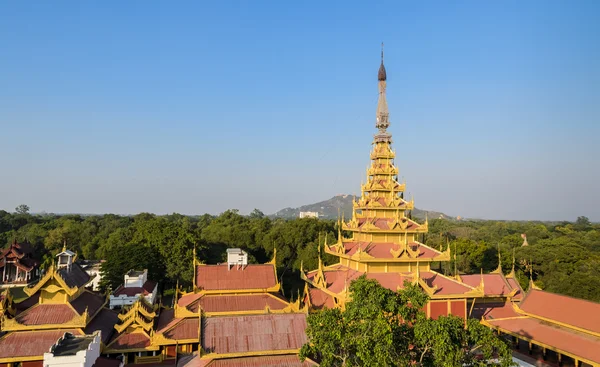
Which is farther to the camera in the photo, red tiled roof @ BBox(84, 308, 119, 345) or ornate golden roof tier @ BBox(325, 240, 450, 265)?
ornate golden roof tier @ BBox(325, 240, 450, 265)

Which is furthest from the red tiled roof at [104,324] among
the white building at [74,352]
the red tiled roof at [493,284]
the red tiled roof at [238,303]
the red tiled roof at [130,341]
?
the red tiled roof at [493,284]

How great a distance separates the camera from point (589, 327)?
18.3 metres

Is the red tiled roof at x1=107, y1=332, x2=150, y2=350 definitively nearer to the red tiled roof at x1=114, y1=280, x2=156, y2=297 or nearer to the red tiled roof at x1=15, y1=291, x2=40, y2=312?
the red tiled roof at x1=15, y1=291, x2=40, y2=312

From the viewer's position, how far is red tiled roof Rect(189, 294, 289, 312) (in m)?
21.3

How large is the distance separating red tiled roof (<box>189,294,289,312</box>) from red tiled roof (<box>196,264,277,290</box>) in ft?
1.66

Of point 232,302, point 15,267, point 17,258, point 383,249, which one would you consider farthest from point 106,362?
point 15,267

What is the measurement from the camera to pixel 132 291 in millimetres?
29406

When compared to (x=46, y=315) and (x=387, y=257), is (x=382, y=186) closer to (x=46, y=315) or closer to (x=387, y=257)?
(x=387, y=257)

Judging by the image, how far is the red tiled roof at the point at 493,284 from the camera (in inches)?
963

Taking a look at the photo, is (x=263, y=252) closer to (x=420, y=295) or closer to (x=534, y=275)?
(x=534, y=275)

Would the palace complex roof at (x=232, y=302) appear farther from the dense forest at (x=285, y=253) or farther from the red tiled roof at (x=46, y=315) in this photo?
the dense forest at (x=285, y=253)

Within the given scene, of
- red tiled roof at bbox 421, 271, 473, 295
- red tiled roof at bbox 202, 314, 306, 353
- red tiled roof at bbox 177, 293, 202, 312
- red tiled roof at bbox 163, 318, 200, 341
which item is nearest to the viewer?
red tiled roof at bbox 202, 314, 306, 353

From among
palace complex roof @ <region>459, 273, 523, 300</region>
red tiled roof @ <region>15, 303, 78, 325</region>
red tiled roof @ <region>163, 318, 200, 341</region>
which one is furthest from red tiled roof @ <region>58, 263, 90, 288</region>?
palace complex roof @ <region>459, 273, 523, 300</region>

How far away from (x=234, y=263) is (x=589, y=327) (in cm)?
1800
